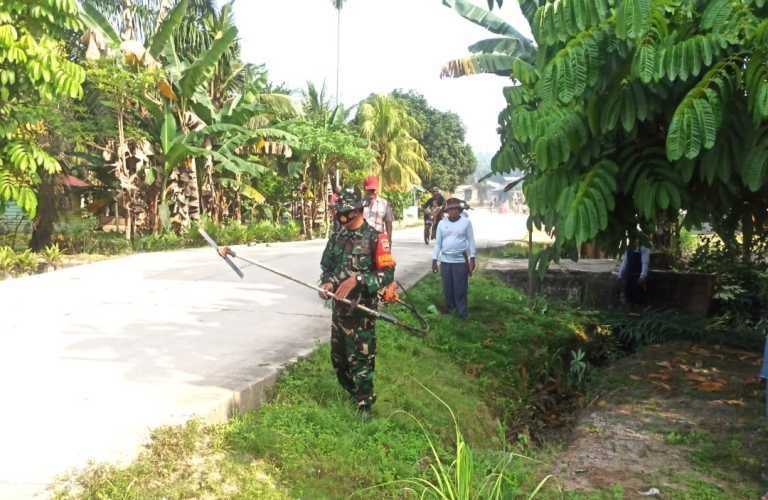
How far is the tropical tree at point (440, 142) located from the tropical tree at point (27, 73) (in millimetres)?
40381

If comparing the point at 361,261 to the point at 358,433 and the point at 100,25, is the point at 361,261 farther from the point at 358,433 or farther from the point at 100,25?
the point at 100,25

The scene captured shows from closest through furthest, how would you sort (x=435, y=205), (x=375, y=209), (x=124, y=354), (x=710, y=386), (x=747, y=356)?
(x=124, y=354) → (x=710, y=386) → (x=747, y=356) → (x=375, y=209) → (x=435, y=205)

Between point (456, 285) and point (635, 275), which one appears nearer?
point (456, 285)

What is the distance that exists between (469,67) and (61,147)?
359 inches

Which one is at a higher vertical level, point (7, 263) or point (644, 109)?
point (644, 109)

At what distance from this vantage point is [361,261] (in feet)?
15.1

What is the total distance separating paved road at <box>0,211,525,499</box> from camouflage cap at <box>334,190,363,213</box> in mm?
1397

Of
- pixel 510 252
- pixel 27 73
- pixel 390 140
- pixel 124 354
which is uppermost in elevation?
pixel 390 140

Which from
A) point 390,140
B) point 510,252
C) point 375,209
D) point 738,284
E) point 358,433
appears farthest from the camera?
point 390,140

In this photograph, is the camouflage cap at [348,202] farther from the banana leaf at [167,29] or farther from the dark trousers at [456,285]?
the banana leaf at [167,29]

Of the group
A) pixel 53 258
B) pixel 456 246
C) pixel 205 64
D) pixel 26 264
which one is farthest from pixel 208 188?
pixel 456 246

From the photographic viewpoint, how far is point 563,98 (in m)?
3.58

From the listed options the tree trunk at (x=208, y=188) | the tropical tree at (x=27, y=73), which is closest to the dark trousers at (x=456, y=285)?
the tropical tree at (x=27, y=73)

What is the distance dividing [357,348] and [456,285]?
3742mm
